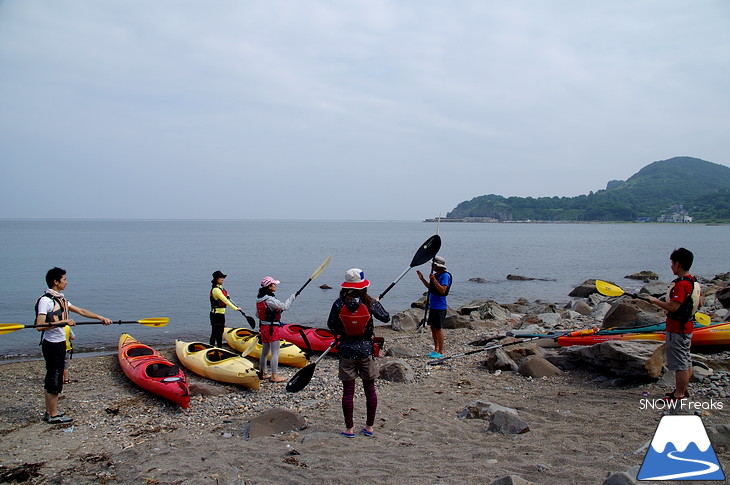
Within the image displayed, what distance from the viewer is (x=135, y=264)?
39.8 metres

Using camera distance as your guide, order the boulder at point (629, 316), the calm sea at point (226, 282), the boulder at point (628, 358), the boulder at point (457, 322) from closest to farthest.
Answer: the boulder at point (628, 358), the boulder at point (629, 316), the boulder at point (457, 322), the calm sea at point (226, 282)

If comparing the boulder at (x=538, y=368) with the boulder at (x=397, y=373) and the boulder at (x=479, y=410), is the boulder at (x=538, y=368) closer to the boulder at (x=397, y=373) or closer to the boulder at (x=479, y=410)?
the boulder at (x=397, y=373)

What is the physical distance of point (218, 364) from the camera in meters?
8.80

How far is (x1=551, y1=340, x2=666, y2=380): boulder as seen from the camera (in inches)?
249

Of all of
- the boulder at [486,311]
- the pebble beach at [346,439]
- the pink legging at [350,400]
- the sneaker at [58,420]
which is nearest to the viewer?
the pebble beach at [346,439]

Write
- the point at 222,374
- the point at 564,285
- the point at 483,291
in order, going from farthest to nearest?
the point at 564,285 < the point at 483,291 < the point at 222,374

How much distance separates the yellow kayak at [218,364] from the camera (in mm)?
8272

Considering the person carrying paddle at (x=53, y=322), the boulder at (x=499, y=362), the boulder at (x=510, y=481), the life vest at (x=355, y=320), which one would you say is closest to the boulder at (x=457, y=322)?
the boulder at (x=499, y=362)

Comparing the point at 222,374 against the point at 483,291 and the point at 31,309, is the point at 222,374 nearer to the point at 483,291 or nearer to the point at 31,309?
the point at 31,309

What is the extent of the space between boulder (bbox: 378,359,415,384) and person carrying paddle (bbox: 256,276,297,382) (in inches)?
72.6

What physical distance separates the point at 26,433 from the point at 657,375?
814cm

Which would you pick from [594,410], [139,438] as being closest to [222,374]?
[139,438]

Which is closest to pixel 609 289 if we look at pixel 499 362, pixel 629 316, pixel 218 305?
pixel 499 362

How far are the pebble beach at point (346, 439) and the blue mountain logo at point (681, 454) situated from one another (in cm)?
17
